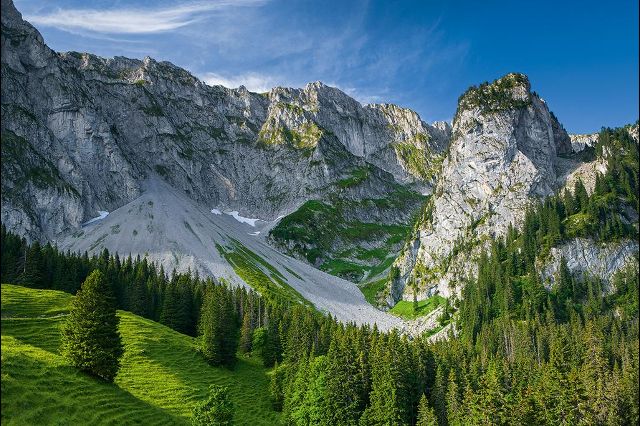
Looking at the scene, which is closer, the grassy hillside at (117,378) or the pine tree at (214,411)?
the grassy hillside at (117,378)

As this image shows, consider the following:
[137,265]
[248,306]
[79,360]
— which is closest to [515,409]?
[79,360]

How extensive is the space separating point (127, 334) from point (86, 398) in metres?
44.8

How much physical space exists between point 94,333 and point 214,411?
21497 mm

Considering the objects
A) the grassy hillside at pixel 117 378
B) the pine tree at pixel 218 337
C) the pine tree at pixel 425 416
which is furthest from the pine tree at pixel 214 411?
the pine tree at pixel 218 337

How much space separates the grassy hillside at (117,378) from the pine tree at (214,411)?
7.89 m

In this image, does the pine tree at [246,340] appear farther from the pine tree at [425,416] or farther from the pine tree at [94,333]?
the pine tree at [425,416]

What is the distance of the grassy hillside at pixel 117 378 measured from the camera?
54.7m

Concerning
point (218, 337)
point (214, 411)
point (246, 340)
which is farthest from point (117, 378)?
point (246, 340)

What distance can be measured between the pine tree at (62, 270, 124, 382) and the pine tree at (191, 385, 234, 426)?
15.4m

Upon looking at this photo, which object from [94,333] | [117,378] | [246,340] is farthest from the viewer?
[246,340]

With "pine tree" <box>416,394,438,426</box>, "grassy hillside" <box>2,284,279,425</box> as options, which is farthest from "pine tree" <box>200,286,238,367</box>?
"pine tree" <box>416,394,438,426</box>

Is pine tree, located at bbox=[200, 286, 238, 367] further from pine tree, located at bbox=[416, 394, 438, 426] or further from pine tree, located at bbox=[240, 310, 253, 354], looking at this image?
pine tree, located at bbox=[416, 394, 438, 426]

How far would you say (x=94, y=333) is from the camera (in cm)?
6856

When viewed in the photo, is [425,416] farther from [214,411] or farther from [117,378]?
[117,378]
